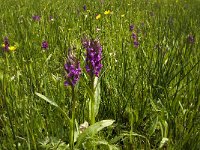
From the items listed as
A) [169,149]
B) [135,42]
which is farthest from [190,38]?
[169,149]

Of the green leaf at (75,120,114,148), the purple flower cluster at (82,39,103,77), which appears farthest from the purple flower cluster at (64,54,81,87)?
the green leaf at (75,120,114,148)

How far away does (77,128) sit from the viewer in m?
1.38

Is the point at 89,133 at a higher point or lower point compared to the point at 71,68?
lower

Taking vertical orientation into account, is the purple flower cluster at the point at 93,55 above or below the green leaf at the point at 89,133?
above

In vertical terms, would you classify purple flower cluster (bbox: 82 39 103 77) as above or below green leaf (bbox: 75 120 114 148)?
above

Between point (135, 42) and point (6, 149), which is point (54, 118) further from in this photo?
point (135, 42)

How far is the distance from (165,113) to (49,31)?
198cm

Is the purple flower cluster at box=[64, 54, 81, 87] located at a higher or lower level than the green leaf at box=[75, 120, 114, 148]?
higher

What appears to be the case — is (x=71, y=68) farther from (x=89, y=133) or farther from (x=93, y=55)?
(x=89, y=133)

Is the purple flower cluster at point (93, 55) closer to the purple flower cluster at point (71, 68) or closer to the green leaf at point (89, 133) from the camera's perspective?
the purple flower cluster at point (71, 68)

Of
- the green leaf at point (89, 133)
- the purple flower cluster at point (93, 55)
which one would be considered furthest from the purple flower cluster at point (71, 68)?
the green leaf at point (89, 133)

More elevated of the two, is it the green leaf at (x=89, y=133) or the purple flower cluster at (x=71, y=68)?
the purple flower cluster at (x=71, y=68)

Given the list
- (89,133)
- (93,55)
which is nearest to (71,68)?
(93,55)

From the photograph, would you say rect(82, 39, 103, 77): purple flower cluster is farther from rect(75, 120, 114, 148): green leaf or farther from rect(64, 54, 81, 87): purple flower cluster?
rect(75, 120, 114, 148): green leaf
